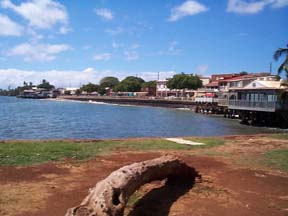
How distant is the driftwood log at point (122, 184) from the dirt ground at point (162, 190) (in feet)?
1.46

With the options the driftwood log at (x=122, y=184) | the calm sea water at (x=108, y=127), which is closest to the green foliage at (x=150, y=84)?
the calm sea water at (x=108, y=127)

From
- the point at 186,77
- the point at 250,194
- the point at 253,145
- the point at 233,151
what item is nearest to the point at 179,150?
the point at 233,151

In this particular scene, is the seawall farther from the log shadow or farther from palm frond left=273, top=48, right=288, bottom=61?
the log shadow

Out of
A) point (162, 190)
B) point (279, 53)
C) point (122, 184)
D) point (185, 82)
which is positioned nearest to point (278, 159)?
point (162, 190)

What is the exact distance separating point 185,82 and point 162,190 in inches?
4315

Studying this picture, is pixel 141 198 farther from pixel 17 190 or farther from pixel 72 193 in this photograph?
pixel 17 190

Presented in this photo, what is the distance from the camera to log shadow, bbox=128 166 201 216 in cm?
744

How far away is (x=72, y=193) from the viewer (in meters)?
8.45

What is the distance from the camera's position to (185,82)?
A: 117500 millimetres

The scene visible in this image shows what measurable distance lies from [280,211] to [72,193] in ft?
14.6

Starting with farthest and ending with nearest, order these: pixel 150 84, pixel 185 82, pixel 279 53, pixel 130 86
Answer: pixel 150 84 < pixel 130 86 < pixel 185 82 < pixel 279 53

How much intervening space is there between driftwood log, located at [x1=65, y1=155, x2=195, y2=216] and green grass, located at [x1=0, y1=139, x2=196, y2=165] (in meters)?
4.16

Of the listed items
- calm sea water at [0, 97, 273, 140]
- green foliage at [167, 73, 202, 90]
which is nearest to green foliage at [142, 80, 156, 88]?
green foliage at [167, 73, 202, 90]

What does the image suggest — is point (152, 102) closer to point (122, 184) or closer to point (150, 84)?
point (150, 84)
